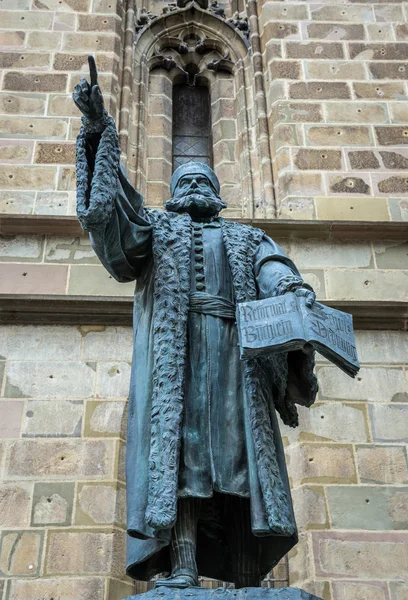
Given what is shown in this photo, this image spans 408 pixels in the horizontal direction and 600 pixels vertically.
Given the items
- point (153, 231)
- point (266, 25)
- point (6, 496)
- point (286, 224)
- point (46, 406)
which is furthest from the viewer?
point (266, 25)

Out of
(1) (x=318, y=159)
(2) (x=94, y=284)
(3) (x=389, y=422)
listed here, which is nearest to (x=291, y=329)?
(3) (x=389, y=422)

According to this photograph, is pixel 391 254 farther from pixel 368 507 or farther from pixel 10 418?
pixel 10 418

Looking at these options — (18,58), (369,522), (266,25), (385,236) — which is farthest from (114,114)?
(369,522)

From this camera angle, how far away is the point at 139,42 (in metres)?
8.99

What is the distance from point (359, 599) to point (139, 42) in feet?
20.0

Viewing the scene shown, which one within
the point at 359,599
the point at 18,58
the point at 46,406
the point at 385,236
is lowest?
the point at 359,599

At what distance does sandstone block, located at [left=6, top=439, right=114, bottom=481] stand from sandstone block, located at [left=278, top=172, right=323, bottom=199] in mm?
2870

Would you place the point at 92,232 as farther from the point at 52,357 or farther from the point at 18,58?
the point at 18,58

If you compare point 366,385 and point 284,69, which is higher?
point 284,69

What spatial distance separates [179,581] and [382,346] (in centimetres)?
384

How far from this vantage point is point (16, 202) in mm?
7199

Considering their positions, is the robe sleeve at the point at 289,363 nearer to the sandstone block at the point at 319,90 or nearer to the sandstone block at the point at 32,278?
the sandstone block at the point at 32,278

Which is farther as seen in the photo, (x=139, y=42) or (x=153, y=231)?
(x=139, y=42)

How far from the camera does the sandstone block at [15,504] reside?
5.35 meters
